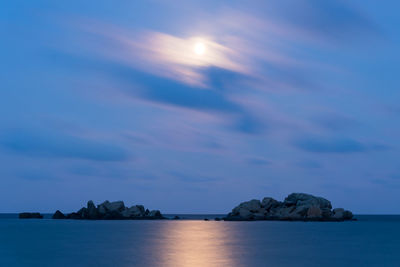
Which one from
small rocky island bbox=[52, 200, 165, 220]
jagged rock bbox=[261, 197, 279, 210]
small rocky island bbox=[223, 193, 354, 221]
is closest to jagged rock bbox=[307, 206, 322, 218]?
small rocky island bbox=[223, 193, 354, 221]

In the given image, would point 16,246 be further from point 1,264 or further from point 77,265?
point 77,265

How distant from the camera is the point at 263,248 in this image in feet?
211

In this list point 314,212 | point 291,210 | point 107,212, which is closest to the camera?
point 314,212

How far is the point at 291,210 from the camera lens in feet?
552

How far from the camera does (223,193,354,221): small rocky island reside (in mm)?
163125

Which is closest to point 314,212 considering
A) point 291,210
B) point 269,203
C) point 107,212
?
point 291,210

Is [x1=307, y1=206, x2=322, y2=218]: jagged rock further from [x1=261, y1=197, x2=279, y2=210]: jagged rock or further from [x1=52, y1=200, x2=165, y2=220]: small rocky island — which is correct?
[x1=52, y1=200, x2=165, y2=220]: small rocky island

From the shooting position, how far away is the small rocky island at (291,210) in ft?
535

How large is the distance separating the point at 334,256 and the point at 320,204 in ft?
377

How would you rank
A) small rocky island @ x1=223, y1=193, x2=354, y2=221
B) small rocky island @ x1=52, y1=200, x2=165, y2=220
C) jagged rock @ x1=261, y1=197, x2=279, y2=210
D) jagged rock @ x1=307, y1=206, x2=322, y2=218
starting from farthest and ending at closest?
small rocky island @ x1=52, y1=200, x2=165, y2=220 < jagged rock @ x1=261, y1=197, x2=279, y2=210 < small rocky island @ x1=223, y1=193, x2=354, y2=221 < jagged rock @ x1=307, y1=206, x2=322, y2=218

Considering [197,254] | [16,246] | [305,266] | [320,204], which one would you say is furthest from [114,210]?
[305,266]

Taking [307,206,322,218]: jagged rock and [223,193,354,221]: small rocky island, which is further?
[223,193,354,221]: small rocky island

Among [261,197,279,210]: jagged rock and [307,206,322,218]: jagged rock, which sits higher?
A: [261,197,279,210]: jagged rock

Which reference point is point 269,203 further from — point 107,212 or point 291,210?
point 107,212
